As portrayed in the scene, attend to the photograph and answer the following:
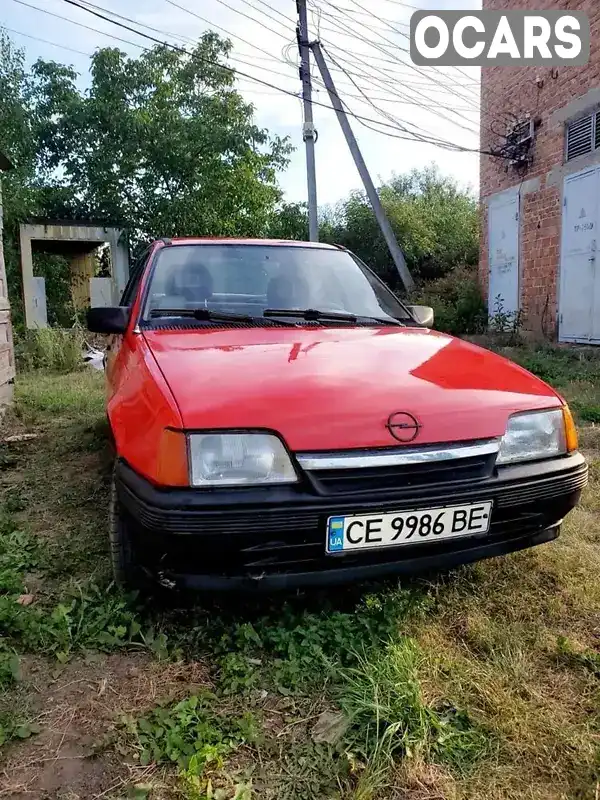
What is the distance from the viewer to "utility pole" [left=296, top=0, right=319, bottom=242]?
12359 millimetres

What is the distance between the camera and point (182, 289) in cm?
276

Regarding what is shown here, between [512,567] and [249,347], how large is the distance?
1.39 m

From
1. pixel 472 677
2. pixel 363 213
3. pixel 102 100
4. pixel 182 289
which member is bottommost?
pixel 472 677

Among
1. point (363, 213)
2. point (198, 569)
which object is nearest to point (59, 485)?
point (198, 569)

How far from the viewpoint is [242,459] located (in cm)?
167

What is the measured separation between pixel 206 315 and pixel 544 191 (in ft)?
26.7

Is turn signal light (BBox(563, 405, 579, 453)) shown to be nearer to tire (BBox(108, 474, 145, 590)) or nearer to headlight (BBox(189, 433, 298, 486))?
headlight (BBox(189, 433, 298, 486))

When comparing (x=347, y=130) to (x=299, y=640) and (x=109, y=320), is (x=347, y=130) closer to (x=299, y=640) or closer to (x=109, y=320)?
(x=109, y=320)

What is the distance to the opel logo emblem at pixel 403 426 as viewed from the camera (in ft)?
5.67

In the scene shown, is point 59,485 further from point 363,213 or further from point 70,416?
point 363,213

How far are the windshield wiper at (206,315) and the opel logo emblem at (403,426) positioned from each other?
3.08 feet

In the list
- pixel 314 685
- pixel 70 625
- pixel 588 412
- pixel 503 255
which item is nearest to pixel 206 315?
pixel 70 625

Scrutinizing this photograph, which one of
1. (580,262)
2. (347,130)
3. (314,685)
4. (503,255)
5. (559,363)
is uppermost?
(347,130)

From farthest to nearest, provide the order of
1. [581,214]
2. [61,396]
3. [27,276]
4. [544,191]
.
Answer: [27,276], [544,191], [581,214], [61,396]
